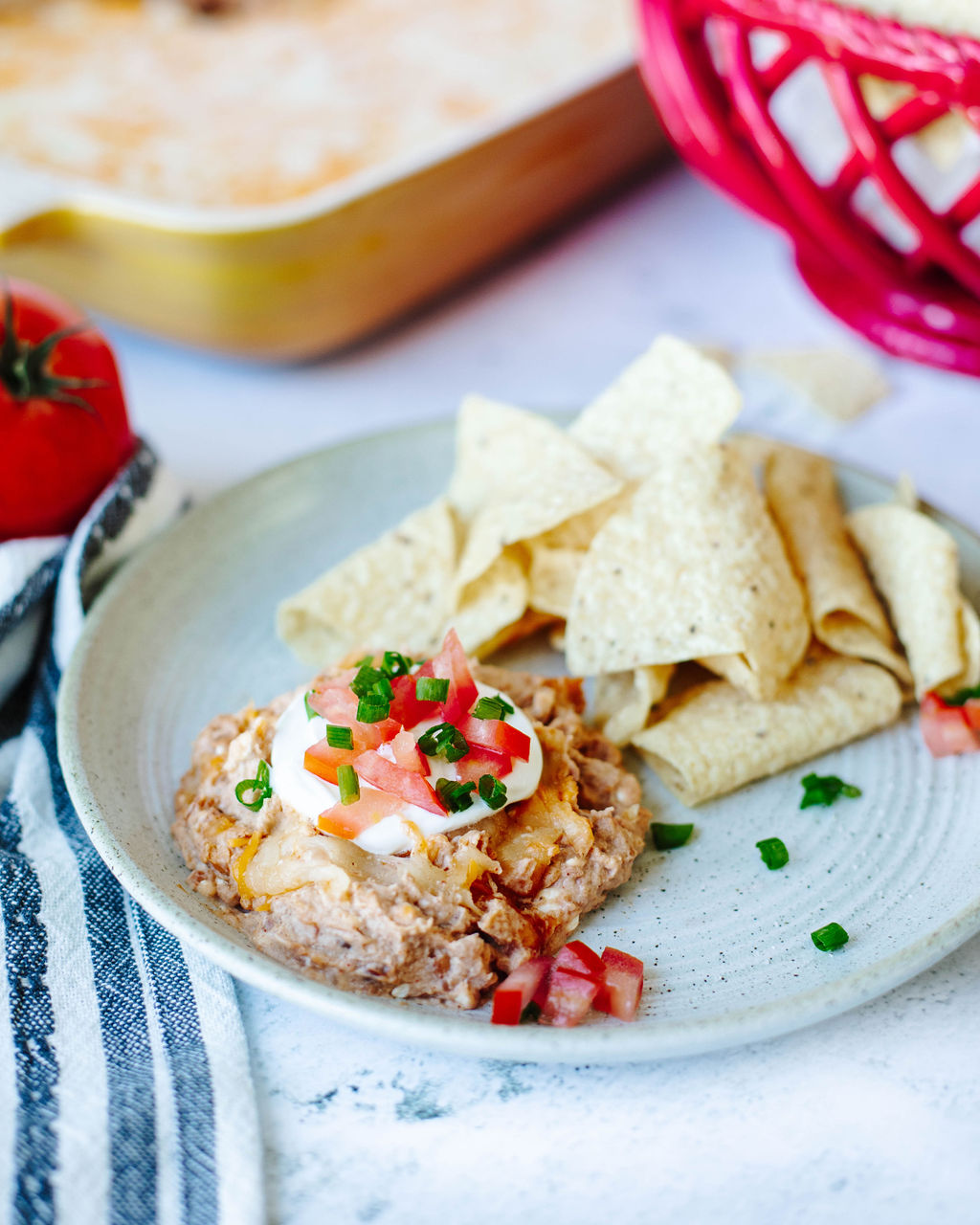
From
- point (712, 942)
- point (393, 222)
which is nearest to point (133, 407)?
point (393, 222)

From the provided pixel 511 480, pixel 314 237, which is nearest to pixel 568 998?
pixel 511 480

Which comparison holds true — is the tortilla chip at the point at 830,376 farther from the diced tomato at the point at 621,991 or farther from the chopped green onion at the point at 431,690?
the diced tomato at the point at 621,991

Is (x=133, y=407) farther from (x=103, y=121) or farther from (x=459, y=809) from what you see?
(x=459, y=809)

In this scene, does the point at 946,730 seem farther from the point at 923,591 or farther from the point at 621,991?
the point at 621,991

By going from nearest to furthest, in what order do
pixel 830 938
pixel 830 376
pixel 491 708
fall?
pixel 830 938
pixel 491 708
pixel 830 376

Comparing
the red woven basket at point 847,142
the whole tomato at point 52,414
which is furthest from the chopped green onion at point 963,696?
the whole tomato at point 52,414

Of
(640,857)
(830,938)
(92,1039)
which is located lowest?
(92,1039)
